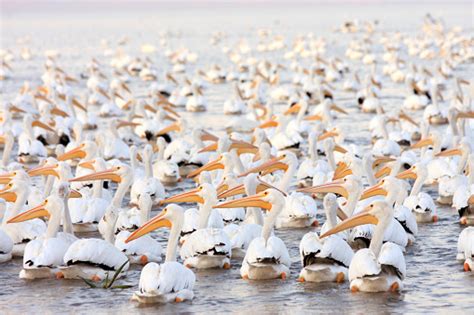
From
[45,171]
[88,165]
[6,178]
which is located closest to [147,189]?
[88,165]

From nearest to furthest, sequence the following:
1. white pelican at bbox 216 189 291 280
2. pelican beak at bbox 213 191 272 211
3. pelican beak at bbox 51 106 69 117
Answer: white pelican at bbox 216 189 291 280, pelican beak at bbox 213 191 272 211, pelican beak at bbox 51 106 69 117

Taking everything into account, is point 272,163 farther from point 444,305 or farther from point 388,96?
→ point 388,96

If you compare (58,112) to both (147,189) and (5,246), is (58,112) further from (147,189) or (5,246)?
(5,246)

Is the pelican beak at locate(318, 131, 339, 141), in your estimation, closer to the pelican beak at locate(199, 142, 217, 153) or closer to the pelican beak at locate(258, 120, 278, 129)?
the pelican beak at locate(258, 120, 278, 129)

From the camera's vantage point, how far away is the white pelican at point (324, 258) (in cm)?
833

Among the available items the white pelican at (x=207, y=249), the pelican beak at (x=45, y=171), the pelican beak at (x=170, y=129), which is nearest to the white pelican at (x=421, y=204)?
the white pelican at (x=207, y=249)

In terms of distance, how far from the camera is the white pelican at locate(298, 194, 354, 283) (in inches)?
328

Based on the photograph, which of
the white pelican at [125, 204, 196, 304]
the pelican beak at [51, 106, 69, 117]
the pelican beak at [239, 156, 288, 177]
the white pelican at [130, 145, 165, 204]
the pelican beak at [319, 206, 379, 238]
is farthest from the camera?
the pelican beak at [51, 106, 69, 117]

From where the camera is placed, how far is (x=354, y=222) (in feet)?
27.6

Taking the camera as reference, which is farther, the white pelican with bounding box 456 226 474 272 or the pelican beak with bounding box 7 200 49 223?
the pelican beak with bounding box 7 200 49 223

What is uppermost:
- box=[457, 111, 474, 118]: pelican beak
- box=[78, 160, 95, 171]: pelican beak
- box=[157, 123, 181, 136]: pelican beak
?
box=[457, 111, 474, 118]: pelican beak

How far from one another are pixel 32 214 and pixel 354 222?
2892 mm

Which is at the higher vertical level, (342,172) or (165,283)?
(342,172)

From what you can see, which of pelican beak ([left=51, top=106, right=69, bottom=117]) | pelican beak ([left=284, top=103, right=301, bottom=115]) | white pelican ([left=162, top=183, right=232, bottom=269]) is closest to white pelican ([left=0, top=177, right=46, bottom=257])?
white pelican ([left=162, top=183, right=232, bottom=269])
